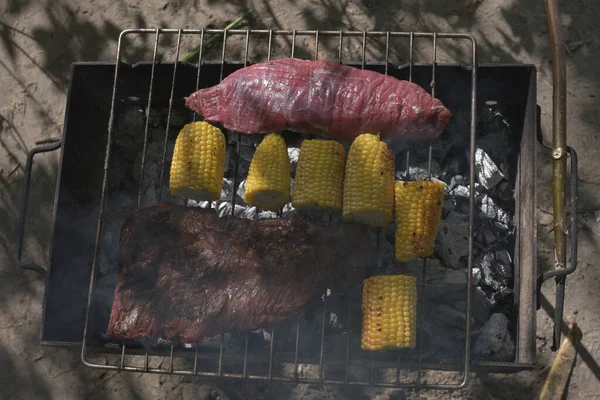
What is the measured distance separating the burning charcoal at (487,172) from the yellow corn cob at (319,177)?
1.23 metres

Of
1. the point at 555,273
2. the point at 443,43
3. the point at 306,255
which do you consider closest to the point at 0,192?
the point at 306,255

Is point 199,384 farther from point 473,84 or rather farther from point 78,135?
point 473,84

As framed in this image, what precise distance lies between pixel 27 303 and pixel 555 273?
13.9 ft

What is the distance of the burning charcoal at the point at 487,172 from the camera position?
442 cm

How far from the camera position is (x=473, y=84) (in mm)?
3777

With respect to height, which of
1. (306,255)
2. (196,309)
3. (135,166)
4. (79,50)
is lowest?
(196,309)

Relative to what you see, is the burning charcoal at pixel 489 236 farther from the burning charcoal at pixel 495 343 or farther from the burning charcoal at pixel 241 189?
the burning charcoal at pixel 241 189

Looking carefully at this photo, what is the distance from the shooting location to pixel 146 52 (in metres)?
5.46

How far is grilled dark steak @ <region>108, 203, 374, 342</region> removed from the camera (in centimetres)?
373

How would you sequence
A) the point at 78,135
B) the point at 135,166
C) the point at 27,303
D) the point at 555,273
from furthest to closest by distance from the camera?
the point at 27,303
the point at 135,166
the point at 78,135
the point at 555,273

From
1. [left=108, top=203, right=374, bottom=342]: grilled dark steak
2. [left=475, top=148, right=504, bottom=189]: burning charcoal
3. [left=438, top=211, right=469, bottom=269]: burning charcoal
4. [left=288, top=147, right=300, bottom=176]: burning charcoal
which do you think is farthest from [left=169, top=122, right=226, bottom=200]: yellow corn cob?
[left=475, top=148, right=504, bottom=189]: burning charcoal

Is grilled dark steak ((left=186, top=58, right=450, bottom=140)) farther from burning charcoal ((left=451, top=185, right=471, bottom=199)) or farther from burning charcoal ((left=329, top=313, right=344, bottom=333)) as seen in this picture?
burning charcoal ((left=329, top=313, right=344, bottom=333))

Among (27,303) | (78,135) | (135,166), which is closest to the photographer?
(78,135)

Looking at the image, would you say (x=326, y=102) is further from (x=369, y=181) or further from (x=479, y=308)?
(x=479, y=308)
